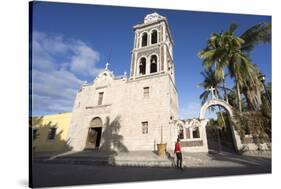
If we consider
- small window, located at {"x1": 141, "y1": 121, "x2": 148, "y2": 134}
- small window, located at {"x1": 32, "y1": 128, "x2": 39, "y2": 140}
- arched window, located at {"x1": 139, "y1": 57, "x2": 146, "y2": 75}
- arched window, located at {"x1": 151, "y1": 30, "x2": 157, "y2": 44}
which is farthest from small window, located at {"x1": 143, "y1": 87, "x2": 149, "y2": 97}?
small window, located at {"x1": 32, "y1": 128, "x2": 39, "y2": 140}

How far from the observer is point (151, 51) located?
1240cm

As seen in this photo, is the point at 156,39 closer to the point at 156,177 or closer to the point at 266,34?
the point at 266,34

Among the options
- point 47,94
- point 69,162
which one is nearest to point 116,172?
point 69,162

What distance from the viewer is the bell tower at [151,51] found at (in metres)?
11.8

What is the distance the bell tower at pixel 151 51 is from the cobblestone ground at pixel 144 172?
623 cm

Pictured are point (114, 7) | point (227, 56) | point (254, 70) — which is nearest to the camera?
point (114, 7)

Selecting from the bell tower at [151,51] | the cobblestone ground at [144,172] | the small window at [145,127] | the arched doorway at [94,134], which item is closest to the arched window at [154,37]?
the bell tower at [151,51]

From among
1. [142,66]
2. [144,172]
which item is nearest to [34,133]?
[144,172]

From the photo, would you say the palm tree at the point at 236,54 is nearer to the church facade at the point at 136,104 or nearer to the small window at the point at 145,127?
the church facade at the point at 136,104

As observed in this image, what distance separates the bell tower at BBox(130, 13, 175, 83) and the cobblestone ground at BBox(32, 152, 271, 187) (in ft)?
20.4

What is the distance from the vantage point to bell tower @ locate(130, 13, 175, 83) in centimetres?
1176

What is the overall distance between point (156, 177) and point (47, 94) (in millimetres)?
3883

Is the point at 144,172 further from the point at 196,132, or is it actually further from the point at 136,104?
the point at 136,104

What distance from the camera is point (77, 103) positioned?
1134cm
